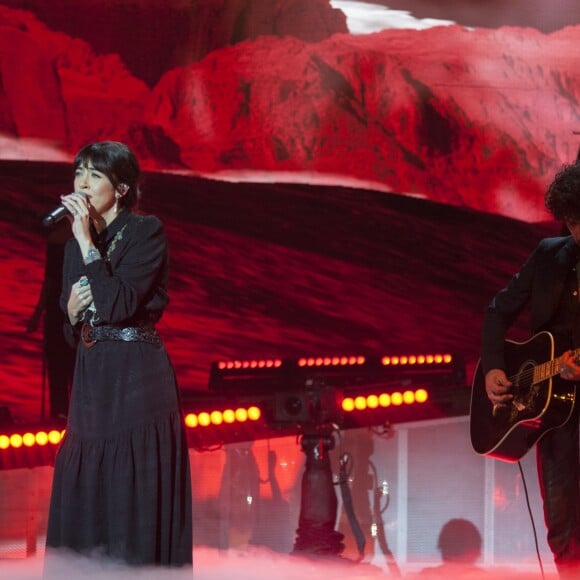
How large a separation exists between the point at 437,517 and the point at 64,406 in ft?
6.03

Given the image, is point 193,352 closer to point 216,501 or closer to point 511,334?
point 216,501

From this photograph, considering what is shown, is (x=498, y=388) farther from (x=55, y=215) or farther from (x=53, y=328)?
(x=53, y=328)

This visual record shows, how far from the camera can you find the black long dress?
242cm

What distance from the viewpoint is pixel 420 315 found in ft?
15.2

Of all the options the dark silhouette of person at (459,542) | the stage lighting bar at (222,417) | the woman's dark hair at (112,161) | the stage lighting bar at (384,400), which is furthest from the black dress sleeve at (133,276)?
the dark silhouette of person at (459,542)

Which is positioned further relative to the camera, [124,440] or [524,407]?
[524,407]

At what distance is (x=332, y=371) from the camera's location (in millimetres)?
4398

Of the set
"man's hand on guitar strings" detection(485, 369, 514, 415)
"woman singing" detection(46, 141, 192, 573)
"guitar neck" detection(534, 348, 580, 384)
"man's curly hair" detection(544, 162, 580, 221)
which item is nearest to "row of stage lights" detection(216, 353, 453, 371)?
"man's hand on guitar strings" detection(485, 369, 514, 415)

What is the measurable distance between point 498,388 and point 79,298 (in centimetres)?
137

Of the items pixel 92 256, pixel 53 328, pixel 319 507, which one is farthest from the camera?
pixel 53 328

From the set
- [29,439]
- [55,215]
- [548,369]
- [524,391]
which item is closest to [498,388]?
[524,391]

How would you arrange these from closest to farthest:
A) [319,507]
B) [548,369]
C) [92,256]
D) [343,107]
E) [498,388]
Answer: [92,256] → [548,369] → [498,388] → [319,507] → [343,107]

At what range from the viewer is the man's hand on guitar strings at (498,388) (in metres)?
2.96

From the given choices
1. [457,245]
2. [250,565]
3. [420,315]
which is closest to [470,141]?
[457,245]
